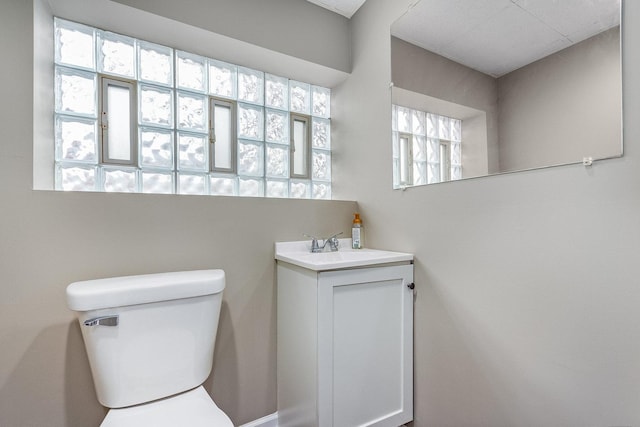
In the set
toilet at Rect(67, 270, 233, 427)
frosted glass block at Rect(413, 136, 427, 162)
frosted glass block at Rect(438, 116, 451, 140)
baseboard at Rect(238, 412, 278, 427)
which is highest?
frosted glass block at Rect(438, 116, 451, 140)

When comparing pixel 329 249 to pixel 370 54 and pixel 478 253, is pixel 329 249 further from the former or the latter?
pixel 370 54

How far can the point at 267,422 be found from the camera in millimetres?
1422

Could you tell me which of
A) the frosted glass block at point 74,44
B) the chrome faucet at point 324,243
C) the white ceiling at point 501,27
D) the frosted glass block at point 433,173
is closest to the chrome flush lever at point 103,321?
the chrome faucet at point 324,243

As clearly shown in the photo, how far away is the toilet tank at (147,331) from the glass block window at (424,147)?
973 mm

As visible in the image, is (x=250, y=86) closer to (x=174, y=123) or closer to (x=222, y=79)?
(x=222, y=79)


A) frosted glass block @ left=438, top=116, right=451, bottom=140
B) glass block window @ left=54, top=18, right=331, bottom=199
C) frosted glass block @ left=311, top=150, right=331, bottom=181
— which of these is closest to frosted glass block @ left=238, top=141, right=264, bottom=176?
glass block window @ left=54, top=18, right=331, bottom=199

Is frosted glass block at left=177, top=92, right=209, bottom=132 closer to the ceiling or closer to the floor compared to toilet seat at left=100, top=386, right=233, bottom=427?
closer to the ceiling

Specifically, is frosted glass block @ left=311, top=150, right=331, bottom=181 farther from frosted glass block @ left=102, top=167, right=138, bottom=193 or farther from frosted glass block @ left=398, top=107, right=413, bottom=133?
frosted glass block @ left=102, top=167, right=138, bottom=193

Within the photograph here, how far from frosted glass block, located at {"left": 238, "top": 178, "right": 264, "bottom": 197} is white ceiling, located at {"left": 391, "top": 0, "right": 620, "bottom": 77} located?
3.43 feet

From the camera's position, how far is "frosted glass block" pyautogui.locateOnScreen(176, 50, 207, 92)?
144 cm

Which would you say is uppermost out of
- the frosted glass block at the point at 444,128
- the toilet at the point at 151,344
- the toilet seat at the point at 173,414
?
the frosted glass block at the point at 444,128

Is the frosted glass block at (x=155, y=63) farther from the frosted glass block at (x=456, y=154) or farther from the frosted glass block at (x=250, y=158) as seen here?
the frosted glass block at (x=456, y=154)

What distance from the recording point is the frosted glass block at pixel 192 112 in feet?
4.73

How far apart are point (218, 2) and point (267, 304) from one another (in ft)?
4.81
